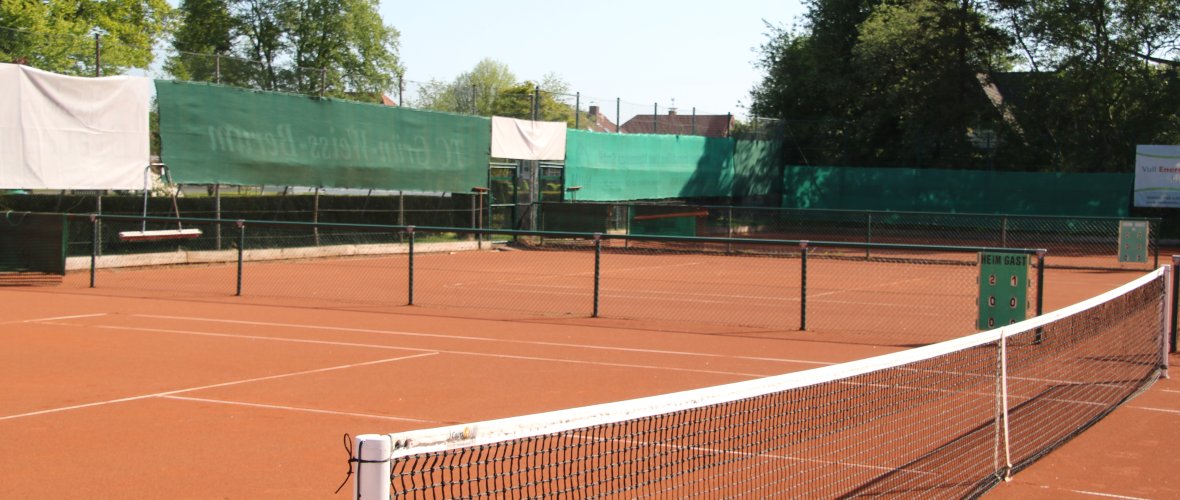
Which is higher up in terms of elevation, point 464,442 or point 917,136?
point 917,136

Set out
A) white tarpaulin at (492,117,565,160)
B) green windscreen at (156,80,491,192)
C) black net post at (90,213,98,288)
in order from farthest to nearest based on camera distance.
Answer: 1. white tarpaulin at (492,117,565,160)
2. green windscreen at (156,80,491,192)
3. black net post at (90,213,98,288)

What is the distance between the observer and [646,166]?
135 ft

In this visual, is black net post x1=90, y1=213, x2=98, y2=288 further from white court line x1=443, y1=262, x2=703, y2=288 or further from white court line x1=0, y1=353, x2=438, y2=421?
white court line x1=0, y1=353, x2=438, y2=421

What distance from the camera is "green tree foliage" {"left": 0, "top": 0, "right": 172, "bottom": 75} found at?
31016 millimetres

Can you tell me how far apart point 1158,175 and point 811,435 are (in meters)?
36.2

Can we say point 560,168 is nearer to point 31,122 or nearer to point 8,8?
point 31,122

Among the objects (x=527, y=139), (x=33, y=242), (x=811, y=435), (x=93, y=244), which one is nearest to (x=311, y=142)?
(x=527, y=139)

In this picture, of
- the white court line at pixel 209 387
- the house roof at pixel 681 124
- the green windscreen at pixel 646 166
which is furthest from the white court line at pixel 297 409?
the house roof at pixel 681 124

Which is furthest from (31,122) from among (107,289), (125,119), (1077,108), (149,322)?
(1077,108)

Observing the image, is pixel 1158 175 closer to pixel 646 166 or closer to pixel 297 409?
pixel 646 166

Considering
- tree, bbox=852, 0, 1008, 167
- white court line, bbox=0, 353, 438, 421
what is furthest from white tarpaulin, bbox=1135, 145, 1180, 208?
white court line, bbox=0, 353, 438, 421

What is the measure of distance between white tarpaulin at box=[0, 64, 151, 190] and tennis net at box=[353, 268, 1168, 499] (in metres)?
17.5

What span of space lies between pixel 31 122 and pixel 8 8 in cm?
2319

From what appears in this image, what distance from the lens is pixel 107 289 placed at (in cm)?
1942
